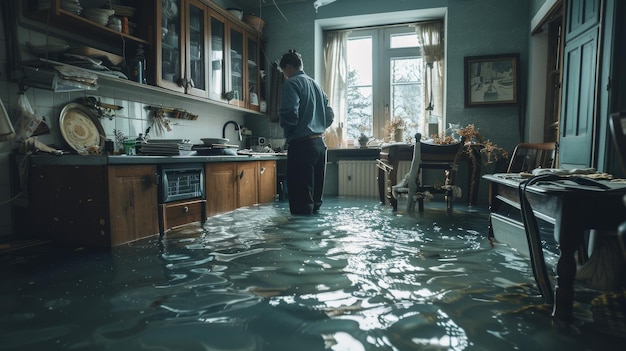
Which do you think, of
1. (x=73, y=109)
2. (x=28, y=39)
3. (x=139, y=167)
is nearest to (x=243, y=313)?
(x=139, y=167)

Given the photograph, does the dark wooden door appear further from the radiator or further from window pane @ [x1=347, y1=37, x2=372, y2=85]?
window pane @ [x1=347, y1=37, x2=372, y2=85]

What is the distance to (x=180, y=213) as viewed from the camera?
3.11 m

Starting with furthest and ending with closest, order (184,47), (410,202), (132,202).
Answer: (410,202) < (184,47) < (132,202)

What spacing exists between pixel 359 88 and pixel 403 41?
89 cm

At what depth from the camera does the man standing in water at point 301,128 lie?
3.46 meters

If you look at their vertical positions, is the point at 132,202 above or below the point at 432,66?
below

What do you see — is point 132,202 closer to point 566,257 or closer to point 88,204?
point 88,204

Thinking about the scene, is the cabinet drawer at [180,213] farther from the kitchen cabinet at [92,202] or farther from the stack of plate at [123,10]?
the stack of plate at [123,10]

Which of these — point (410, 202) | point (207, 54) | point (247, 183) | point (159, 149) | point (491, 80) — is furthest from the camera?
point (491, 80)

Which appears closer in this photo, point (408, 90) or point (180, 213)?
point (180, 213)

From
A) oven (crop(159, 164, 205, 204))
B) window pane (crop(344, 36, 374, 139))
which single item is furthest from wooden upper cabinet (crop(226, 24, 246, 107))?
window pane (crop(344, 36, 374, 139))

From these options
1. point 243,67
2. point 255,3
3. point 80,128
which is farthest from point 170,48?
point 255,3

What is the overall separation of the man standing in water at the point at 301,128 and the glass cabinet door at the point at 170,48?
1.02 meters

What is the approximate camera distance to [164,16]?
11.5ft
